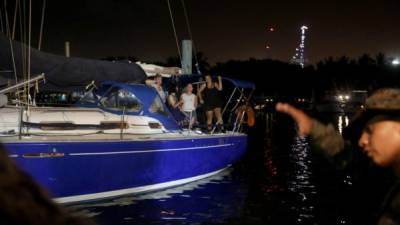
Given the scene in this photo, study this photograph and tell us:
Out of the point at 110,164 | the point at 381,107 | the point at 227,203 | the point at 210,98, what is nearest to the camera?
the point at 381,107

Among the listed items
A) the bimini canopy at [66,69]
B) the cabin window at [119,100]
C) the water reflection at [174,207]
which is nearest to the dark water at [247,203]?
the water reflection at [174,207]

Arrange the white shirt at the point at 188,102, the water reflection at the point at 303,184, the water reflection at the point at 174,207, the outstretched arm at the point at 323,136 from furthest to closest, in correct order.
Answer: the white shirt at the point at 188,102 < the water reflection at the point at 303,184 < the water reflection at the point at 174,207 < the outstretched arm at the point at 323,136

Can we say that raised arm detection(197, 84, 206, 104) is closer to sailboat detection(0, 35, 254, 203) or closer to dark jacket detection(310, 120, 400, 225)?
sailboat detection(0, 35, 254, 203)

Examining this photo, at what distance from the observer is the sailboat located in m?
10.9

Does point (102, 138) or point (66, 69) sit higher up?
point (66, 69)

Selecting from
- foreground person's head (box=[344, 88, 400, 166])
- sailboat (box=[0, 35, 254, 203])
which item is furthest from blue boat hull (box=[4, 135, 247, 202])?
foreground person's head (box=[344, 88, 400, 166])

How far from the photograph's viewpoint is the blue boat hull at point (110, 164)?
34.9ft

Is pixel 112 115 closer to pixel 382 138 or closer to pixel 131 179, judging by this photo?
pixel 131 179

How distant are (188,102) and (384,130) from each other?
13.4m

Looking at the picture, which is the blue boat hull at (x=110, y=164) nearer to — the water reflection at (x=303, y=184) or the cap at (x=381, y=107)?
the water reflection at (x=303, y=184)

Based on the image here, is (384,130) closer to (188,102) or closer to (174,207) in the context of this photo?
(174,207)

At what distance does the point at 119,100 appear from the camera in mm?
13922

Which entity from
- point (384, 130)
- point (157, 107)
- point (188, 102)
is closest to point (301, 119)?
point (384, 130)

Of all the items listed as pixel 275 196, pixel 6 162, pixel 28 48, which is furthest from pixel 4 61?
pixel 6 162
